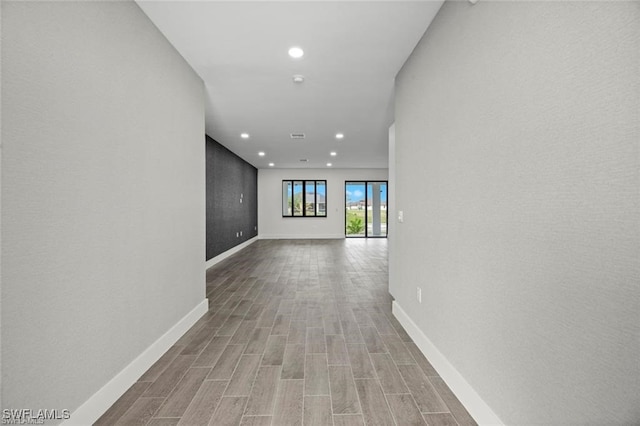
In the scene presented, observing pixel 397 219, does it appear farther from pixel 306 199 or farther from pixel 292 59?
pixel 306 199

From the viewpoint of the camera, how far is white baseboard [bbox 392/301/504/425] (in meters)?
1.57

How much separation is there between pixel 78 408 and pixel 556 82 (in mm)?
2680

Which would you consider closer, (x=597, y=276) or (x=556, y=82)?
(x=597, y=276)

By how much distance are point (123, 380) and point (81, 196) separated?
121cm

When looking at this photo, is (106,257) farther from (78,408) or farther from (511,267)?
(511,267)

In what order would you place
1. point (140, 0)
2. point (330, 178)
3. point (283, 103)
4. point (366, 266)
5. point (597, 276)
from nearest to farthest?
point (597, 276) → point (140, 0) → point (283, 103) → point (366, 266) → point (330, 178)

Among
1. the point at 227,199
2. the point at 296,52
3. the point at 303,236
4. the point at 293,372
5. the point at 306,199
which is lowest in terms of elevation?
the point at 293,372

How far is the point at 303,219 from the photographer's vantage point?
37.6ft

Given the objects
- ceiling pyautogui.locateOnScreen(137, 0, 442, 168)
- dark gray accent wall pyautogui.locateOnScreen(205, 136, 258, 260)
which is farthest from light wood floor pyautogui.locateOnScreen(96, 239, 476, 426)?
dark gray accent wall pyautogui.locateOnScreen(205, 136, 258, 260)

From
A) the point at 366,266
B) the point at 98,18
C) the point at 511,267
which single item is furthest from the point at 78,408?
the point at 366,266

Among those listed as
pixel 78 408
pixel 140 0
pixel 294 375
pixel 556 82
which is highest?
pixel 140 0

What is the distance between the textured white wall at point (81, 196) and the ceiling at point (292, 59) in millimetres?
447

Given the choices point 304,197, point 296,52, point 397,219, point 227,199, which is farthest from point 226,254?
point 296,52

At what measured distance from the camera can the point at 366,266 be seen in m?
6.13
